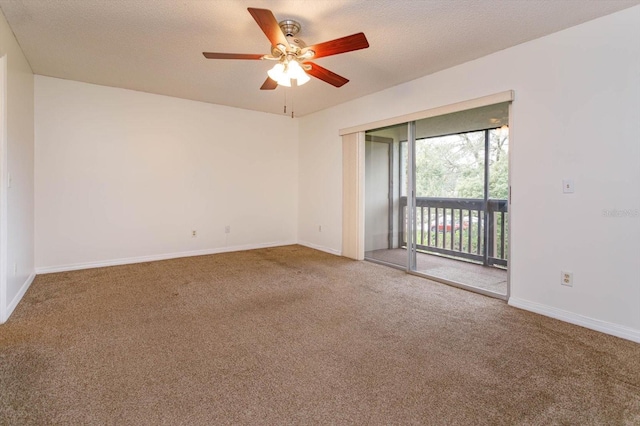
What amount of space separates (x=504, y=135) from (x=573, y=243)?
1226 millimetres

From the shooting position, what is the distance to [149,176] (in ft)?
15.0

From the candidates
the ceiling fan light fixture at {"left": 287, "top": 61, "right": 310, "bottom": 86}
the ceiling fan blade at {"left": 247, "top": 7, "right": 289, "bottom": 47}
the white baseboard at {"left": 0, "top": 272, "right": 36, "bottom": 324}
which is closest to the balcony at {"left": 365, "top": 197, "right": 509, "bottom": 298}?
the ceiling fan light fixture at {"left": 287, "top": 61, "right": 310, "bottom": 86}

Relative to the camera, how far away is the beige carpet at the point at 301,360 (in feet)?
5.08

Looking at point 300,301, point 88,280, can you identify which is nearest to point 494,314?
point 300,301

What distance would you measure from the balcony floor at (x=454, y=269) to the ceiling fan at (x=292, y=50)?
8.48ft

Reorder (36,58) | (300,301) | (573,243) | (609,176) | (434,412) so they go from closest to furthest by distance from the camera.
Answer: (434,412)
(609,176)
(573,243)
(300,301)
(36,58)

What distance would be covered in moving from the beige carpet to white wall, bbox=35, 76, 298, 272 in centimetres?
113

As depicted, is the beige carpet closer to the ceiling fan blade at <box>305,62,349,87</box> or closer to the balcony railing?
the balcony railing

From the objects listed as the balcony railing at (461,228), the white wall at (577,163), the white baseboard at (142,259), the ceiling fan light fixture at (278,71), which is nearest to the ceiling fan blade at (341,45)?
the ceiling fan light fixture at (278,71)

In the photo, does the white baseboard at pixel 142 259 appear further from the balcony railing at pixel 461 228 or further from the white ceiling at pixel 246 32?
the balcony railing at pixel 461 228

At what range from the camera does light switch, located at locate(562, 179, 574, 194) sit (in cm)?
263

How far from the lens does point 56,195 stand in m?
3.97

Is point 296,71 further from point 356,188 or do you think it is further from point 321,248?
point 321,248

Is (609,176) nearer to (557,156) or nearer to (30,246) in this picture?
(557,156)
